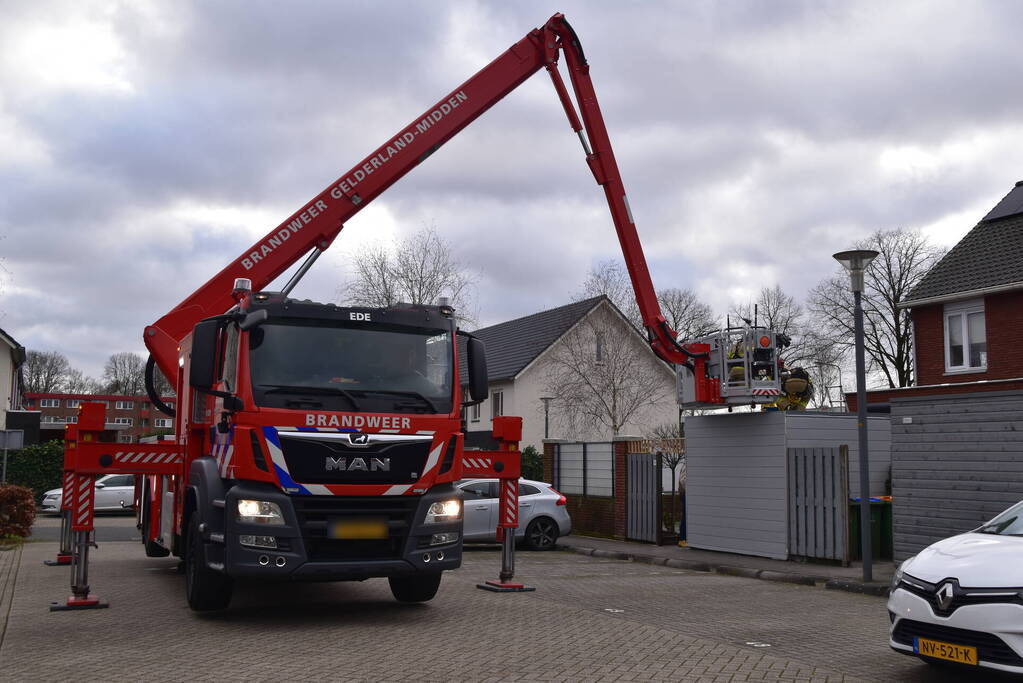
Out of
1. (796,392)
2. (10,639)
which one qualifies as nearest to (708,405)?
(796,392)

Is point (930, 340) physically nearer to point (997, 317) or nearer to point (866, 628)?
point (997, 317)

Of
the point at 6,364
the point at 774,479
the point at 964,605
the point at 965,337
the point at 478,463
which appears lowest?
the point at 964,605

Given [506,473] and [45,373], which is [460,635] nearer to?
[506,473]

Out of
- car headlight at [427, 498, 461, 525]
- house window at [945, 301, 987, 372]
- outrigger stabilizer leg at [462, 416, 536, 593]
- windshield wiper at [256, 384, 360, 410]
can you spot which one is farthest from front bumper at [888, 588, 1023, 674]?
house window at [945, 301, 987, 372]

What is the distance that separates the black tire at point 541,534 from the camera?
19.5 meters

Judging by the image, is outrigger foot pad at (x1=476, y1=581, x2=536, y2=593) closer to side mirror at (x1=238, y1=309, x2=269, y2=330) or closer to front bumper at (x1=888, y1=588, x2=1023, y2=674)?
side mirror at (x1=238, y1=309, x2=269, y2=330)

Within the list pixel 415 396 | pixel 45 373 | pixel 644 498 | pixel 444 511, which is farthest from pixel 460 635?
pixel 45 373

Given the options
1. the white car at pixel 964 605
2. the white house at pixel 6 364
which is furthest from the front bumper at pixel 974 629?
the white house at pixel 6 364

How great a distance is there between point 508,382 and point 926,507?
29950mm

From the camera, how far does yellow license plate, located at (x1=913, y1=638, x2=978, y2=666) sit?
6.45 m

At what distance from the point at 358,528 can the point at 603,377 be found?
33.3m

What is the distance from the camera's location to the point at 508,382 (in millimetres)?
43344

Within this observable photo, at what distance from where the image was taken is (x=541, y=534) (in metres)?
19.6

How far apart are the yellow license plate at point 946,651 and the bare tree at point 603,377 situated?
1342 inches
